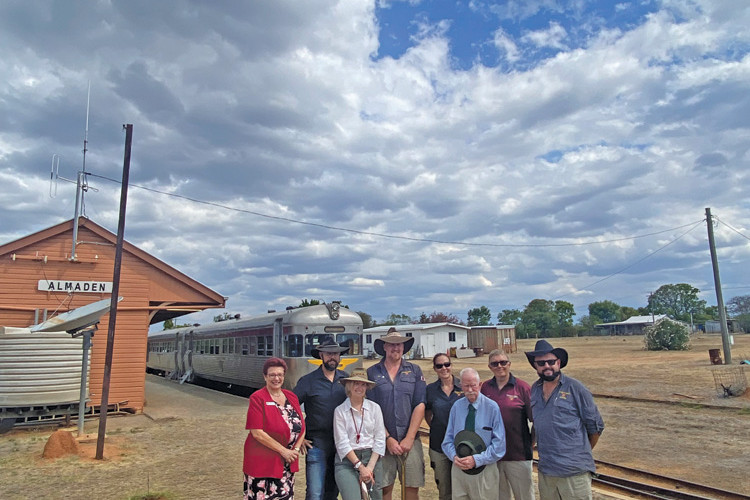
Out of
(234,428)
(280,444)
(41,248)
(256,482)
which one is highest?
(41,248)

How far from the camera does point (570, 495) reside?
3885mm

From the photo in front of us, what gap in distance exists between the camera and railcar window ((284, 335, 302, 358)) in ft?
47.7

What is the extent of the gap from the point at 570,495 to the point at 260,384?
12.6 metres

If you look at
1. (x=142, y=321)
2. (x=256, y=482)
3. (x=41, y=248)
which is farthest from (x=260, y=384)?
(x=256, y=482)

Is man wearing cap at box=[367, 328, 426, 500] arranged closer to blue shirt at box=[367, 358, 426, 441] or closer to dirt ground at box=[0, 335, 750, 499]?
blue shirt at box=[367, 358, 426, 441]

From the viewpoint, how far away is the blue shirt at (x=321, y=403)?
4480 millimetres

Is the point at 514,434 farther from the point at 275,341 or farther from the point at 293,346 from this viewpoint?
the point at 275,341

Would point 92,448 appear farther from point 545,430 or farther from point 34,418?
point 545,430

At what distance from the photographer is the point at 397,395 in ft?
15.1

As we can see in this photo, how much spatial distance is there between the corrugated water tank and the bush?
117ft

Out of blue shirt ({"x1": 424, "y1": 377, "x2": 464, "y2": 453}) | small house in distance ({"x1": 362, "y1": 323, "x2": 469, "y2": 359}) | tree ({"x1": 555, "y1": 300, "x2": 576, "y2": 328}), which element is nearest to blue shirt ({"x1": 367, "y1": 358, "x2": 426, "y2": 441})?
blue shirt ({"x1": 424, "y1": 377, "x2": 464, "y2": 453})

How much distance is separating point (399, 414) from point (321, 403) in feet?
2.23

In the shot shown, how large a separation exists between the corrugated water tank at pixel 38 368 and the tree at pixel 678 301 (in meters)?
108

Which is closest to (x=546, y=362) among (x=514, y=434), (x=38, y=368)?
(x=514, y=434)
